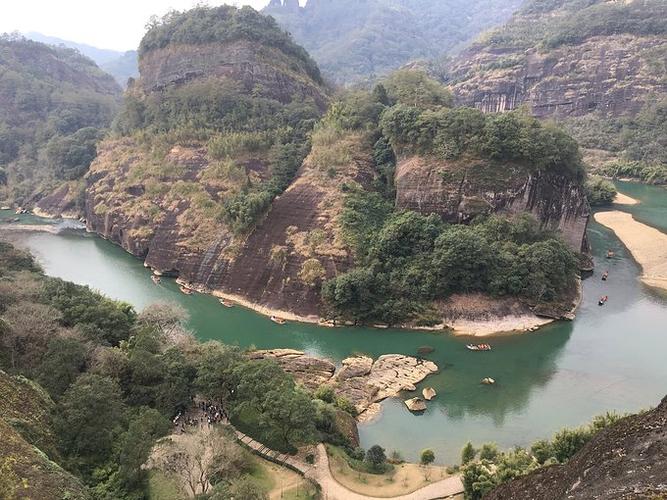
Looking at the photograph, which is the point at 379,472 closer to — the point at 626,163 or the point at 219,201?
the point at 219,201

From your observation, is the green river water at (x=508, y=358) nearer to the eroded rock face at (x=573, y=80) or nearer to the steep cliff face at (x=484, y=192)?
the steep cliff face at (x=484, y=192)

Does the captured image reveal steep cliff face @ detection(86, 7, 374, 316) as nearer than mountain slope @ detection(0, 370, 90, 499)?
No

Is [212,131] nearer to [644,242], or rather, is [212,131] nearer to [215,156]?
[215,156]

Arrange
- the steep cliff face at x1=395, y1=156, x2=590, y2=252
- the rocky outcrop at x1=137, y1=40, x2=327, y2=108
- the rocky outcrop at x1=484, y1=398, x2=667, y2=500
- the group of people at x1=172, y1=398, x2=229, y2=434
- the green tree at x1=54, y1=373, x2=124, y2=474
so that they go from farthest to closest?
the rocky outcrop at x1=137, y1=40, x2=327, y2=108
the steep cliff face at x1=395, y1=156, x2=590, y2=252
the group of people at x1=172, y1=398, x2=229, y2=434
the green tree at x1=54, y1=373, x2=124, y2=474
the rocky outcrop at x1=484, y1=398, x2=667, y2=500

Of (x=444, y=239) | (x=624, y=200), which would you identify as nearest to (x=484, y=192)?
(x=444, y=239)

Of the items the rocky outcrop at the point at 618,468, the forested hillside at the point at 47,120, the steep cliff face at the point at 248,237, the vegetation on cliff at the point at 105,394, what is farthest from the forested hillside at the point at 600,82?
the rocky outcrop at the point at 618,468

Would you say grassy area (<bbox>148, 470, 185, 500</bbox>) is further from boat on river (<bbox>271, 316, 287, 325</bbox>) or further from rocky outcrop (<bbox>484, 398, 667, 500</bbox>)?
boat on river (<bbox>271, 316, 287, 325</bbox>)

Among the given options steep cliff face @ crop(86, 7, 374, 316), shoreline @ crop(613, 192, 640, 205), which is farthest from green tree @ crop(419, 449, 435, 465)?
shoreline @ crop(613, 192, 640, 205)
